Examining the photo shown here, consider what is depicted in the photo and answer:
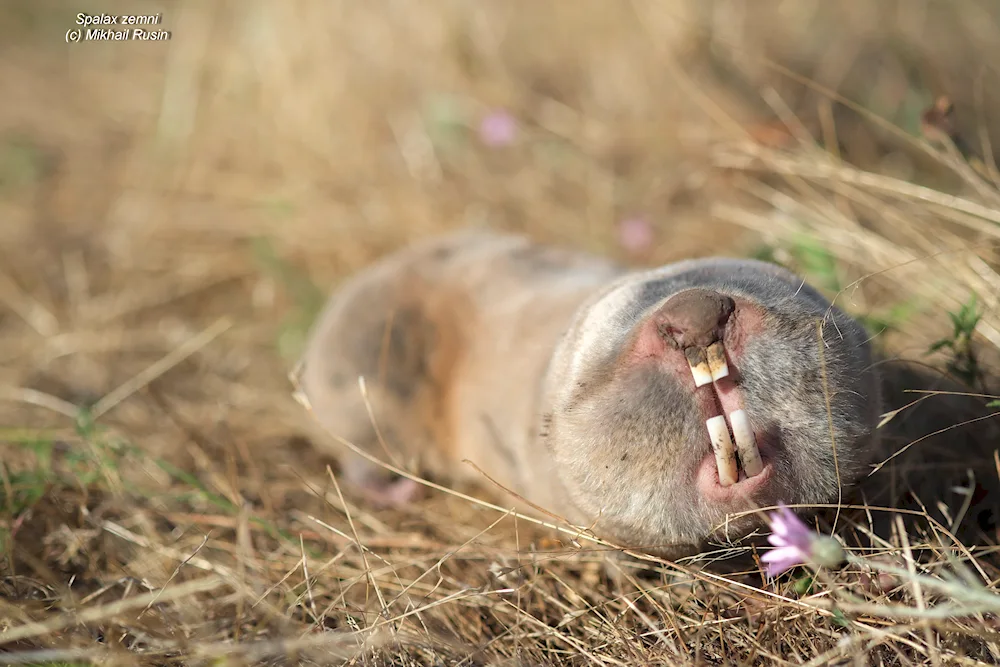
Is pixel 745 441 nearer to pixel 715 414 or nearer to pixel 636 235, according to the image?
pixel 715 414

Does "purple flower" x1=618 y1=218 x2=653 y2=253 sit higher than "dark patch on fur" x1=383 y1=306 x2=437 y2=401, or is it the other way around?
"purple flower" x1=618 y1=218 x2=653 y2=253

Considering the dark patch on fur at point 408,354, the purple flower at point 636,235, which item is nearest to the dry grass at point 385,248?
the purple flower at point 636,235

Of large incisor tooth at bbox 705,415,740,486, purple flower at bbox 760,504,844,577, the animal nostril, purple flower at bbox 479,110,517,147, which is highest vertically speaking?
purple flower at bbox 479,110,517,147

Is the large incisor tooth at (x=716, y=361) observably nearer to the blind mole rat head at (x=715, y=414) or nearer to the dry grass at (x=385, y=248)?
the blind mole rat head at (x=715, y=414)

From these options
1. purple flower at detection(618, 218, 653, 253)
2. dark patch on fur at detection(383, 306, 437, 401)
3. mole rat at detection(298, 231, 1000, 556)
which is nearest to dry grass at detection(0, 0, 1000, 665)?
purple flower at detection(618, 218, 653, 253)

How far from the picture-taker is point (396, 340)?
8.91 ft

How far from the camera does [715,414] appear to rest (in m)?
1.55

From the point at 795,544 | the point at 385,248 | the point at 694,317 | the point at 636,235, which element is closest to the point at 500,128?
the point at 385,248

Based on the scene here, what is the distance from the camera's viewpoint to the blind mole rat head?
1.54 meters

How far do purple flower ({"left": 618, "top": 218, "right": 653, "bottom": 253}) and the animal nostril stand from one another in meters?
1.85

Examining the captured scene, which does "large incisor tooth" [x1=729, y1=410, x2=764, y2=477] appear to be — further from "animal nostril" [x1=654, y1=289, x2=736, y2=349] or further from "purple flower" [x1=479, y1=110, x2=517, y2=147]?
"purple flower" [x1=479, y1=110, x2=517, y2=147]

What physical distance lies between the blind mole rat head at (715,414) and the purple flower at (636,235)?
1.71 m

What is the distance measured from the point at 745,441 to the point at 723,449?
0.04 meters

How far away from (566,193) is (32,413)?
2458 mm
